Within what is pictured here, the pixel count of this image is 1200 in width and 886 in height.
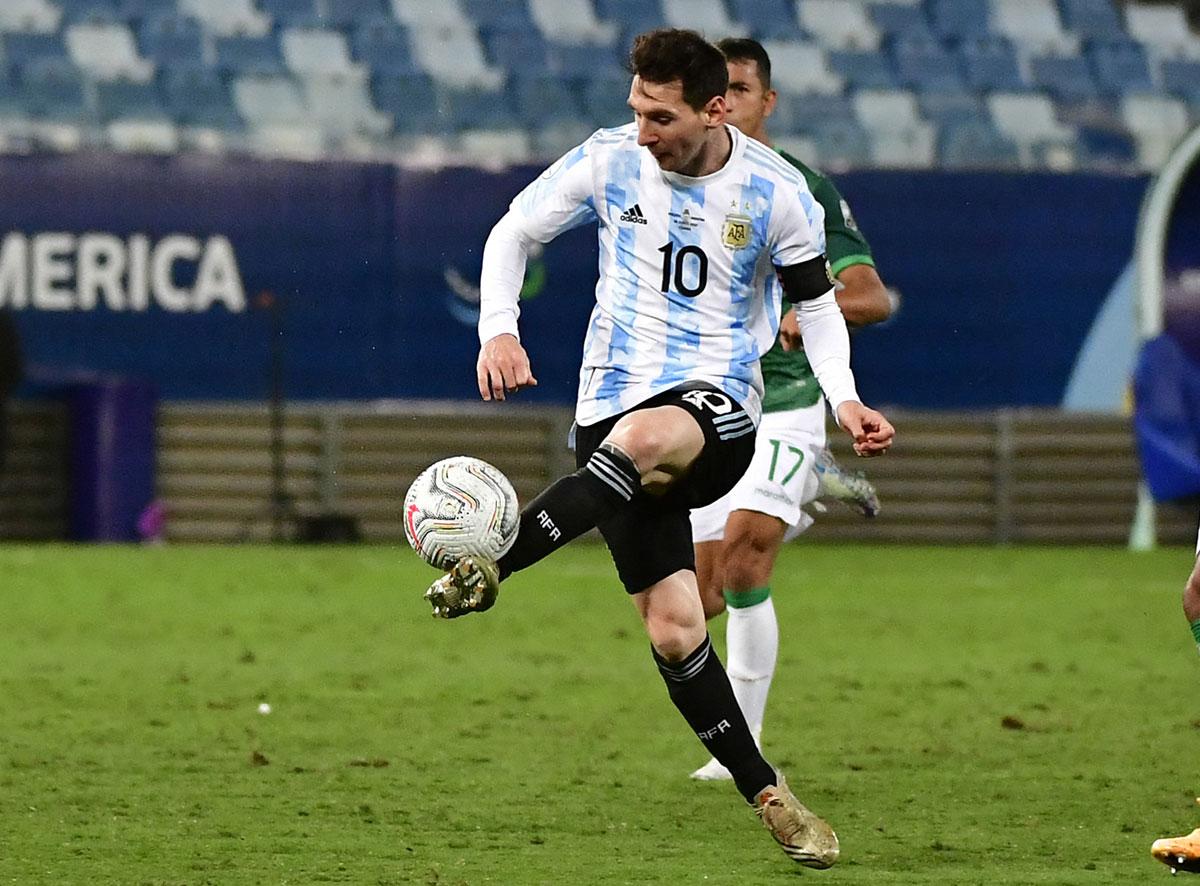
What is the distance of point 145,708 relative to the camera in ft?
27.4

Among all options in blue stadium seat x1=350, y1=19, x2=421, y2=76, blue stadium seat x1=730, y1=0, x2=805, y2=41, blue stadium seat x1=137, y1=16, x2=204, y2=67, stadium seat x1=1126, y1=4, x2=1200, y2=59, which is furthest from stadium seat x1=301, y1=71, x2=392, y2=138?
stadium seat x1=1126, y1=4, x2=1200, y2=59

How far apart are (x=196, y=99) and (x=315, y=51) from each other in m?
1.27

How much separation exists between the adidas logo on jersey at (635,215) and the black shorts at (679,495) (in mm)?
409

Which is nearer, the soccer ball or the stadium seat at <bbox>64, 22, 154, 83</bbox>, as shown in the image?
the soccer ball

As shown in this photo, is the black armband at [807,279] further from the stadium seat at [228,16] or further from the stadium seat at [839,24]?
the stadium seat at [839,24]

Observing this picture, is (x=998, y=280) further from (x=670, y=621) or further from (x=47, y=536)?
(x=670, y=621)

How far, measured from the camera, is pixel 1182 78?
21922 mm

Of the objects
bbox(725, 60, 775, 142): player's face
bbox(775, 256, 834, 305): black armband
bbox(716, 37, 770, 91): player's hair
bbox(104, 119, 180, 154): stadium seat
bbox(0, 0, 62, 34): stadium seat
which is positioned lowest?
bbox(104, 119, 180, 154): stadium seat

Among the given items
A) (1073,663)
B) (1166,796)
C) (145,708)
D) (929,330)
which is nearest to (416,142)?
(929,330)

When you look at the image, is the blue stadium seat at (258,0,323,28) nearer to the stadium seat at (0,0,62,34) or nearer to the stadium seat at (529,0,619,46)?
the stadium seat at (0,0,62,34)

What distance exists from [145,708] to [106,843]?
290 cm

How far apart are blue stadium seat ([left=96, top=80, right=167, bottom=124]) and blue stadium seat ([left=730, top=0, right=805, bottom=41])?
5485 millimetres

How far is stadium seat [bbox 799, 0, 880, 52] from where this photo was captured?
21.2 metres

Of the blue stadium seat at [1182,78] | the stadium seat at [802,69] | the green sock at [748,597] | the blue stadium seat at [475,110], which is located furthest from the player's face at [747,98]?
the blue stadium seat at [1182,78]
